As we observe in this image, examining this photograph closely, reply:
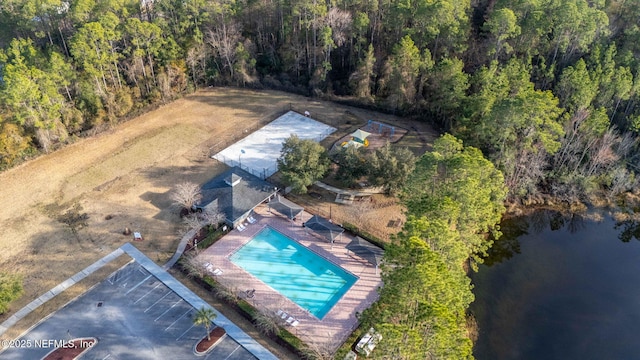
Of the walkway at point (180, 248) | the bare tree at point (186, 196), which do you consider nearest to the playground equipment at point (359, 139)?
the bare tree at point (186, 196)

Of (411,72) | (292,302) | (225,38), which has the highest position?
(225,38)

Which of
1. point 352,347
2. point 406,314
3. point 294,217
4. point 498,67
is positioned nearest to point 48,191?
point 294,217

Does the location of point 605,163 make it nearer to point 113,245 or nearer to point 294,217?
point 294,217

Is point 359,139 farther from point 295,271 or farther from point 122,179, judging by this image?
point 122,179

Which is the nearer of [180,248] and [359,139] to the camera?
[180,248]

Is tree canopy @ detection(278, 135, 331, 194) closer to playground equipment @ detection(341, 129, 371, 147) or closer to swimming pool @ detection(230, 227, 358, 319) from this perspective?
swimming pool @ detection(230, 227, 358, 319)

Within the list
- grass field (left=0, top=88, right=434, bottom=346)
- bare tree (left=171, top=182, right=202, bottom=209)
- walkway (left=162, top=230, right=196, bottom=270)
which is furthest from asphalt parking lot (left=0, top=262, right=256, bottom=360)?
bare tree (left=171, top=182, right=202, bottom=209)

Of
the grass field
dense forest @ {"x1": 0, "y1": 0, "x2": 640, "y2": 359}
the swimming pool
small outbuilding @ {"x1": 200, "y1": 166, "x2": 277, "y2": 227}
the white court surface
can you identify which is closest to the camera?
the swimming pool

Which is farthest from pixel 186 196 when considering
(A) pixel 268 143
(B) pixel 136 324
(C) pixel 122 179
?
(A) pixel 268 143
